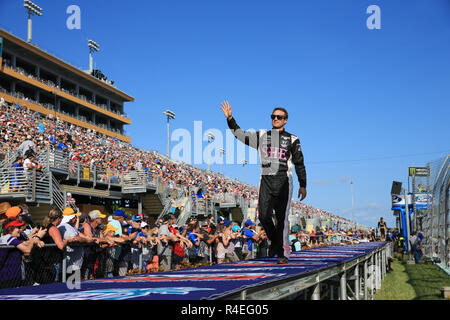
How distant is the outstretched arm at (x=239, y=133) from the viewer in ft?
21.7

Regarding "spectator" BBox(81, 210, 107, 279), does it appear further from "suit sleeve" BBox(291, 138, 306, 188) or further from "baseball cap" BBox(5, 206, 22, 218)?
"suit sleeve" BBox(291, 138, 306, 188)

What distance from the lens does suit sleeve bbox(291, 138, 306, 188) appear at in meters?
6.62

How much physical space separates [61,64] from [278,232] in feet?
195

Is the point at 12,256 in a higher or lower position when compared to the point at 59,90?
lower

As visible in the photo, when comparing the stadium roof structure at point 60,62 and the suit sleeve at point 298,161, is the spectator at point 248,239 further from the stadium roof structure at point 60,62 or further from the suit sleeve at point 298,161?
the stadium roof structure at point 60,62

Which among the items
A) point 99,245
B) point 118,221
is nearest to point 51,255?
point 99,245

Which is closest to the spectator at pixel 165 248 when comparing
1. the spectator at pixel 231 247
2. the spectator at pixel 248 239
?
the spectator at pixel 231 247

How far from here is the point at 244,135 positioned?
6.66 meters

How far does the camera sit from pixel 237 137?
6719 millimetres

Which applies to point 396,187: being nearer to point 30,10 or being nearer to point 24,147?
point 24,147

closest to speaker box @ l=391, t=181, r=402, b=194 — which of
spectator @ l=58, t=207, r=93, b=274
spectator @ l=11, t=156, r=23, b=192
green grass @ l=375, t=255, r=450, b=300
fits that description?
green grass @ l=375, t=255, r=450, b=300

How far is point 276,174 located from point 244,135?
697mm
